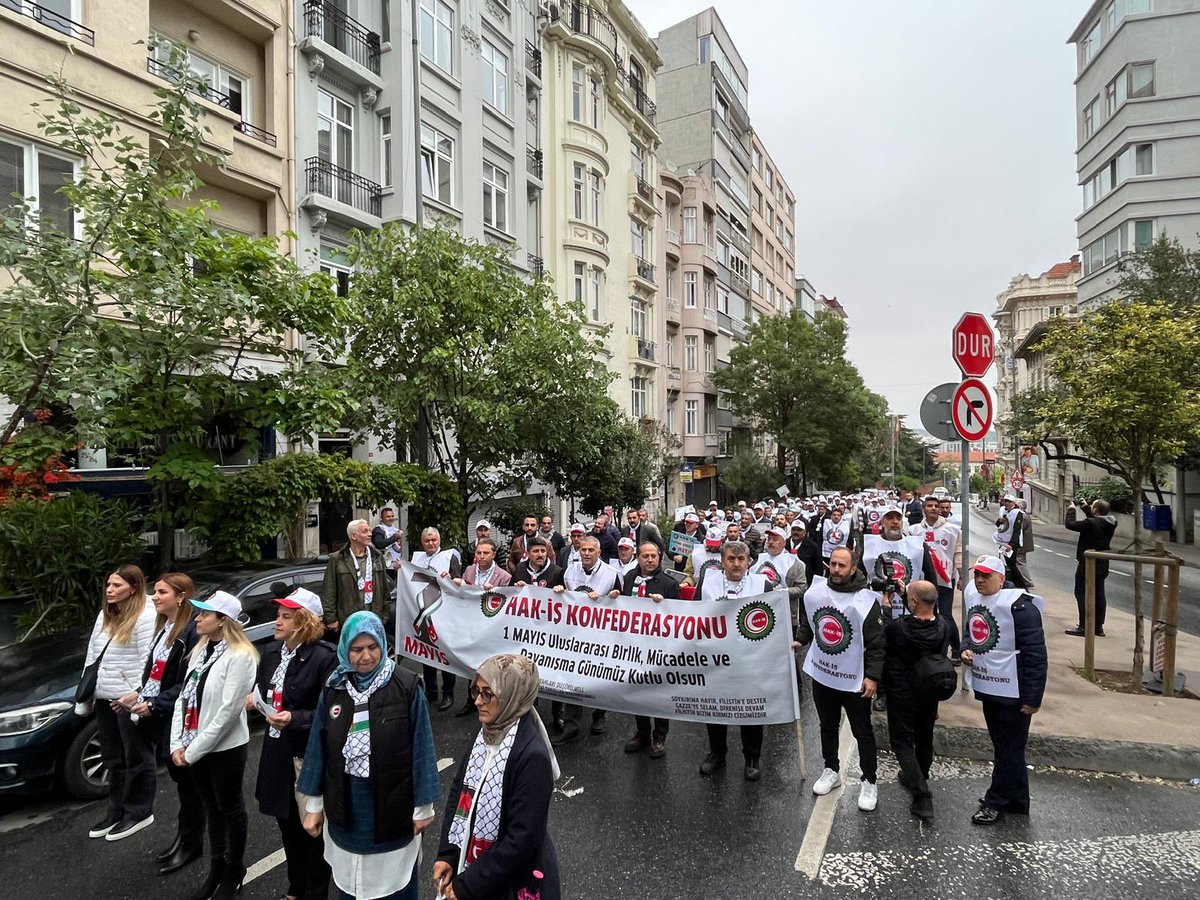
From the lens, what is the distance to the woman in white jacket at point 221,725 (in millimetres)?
3998

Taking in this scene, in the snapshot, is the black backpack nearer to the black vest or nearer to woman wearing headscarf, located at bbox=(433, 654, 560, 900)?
woman wearing headscarf, located at bbox=(433, 654, 560, 900)

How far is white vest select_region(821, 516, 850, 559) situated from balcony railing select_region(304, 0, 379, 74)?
53.1 ft

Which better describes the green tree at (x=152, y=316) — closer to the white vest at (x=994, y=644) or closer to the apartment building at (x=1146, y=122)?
the white vest at (x=994, y=644)

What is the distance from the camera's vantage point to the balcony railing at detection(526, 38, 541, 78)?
85.0 ft

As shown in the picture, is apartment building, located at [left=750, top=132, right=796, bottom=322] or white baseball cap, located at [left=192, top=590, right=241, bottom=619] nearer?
white baseball cap, located at [left=192, top=590, right=241, bottom=619]

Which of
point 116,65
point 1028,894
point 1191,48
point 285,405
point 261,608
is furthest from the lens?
point 1191,48

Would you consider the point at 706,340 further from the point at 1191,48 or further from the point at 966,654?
the point at 966,654

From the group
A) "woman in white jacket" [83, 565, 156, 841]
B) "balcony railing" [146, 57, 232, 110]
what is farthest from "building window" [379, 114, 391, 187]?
"woman in white jacket" [83, 565, 156, 841]

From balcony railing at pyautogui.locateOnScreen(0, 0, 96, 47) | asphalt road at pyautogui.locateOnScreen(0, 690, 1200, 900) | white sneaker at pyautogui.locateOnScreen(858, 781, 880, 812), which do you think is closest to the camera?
asphalt road at pyautogui.locateOnScreen(0, 690, 1200, 900)

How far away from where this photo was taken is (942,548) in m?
9.27

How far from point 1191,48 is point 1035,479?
47.4 m

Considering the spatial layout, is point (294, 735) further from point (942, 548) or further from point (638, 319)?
point (638, 319)

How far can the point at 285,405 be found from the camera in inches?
392

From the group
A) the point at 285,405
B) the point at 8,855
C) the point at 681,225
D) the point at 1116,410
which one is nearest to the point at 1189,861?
the point at 1116,410
